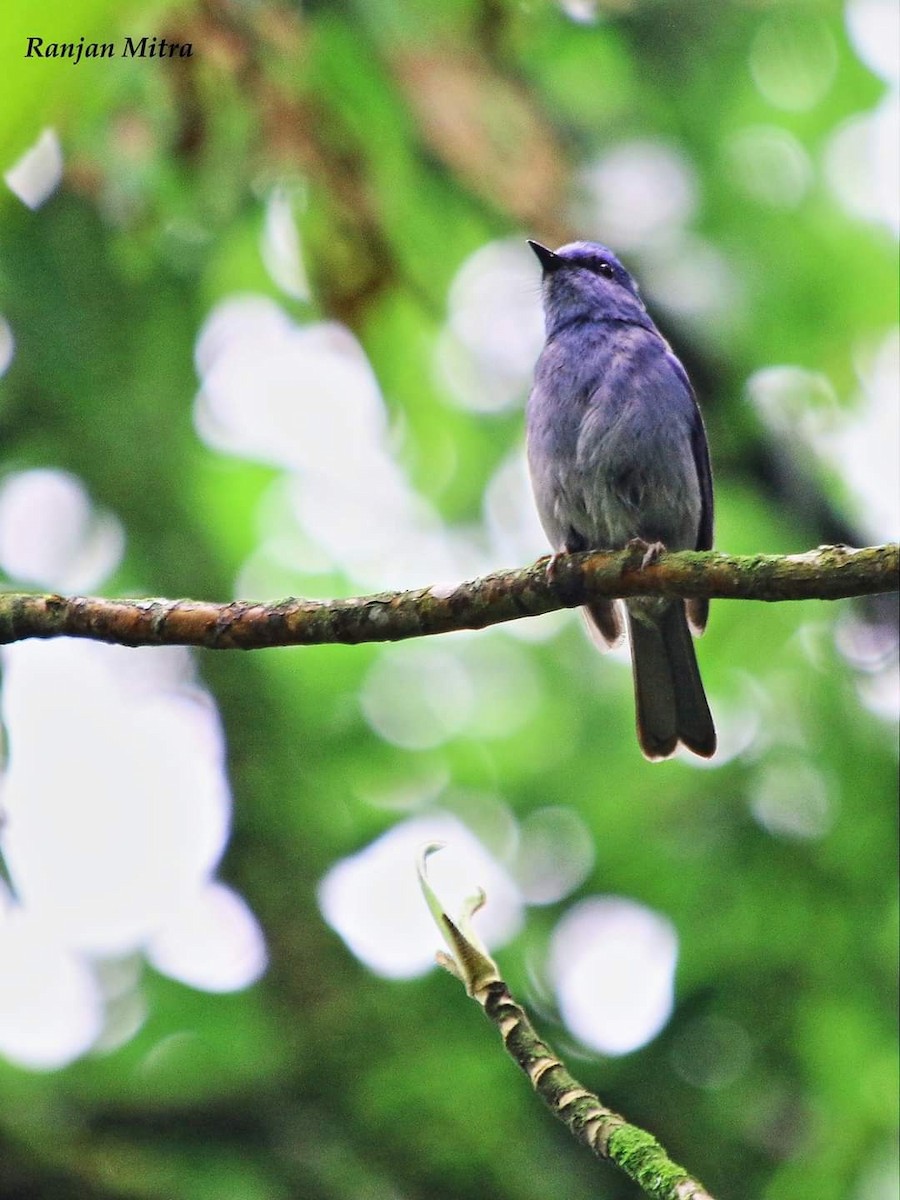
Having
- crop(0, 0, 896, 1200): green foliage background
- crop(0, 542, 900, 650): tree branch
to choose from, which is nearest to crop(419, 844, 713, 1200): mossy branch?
crop(0, 542, 900, 650): tree branch

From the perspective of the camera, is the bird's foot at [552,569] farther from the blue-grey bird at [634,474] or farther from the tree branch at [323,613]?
the blue-grey bird at [634,474]

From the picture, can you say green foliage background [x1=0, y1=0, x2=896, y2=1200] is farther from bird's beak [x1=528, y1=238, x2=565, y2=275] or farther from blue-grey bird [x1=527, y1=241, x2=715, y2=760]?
blue-grey bird [x1=527, y1=241, x2=715, y2=760]

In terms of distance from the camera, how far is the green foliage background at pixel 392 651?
432 cm

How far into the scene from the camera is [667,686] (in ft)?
15.8

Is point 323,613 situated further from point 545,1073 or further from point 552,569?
point 545,1073

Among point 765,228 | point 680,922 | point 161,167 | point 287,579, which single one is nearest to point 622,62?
point 765,228

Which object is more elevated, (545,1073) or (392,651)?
(392,651)

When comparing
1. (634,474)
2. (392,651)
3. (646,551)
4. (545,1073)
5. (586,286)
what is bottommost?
(545,1073)

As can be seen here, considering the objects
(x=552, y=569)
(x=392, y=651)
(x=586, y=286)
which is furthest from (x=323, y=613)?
(x=392, y=651)

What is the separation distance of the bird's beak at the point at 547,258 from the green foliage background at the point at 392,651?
0.73 feet

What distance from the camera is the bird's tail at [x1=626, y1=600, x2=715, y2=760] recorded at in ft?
15.2

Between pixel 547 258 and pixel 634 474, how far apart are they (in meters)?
1.26

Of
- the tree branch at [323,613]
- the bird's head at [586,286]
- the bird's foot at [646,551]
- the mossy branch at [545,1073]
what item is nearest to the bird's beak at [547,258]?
the bird's head at [586,286]

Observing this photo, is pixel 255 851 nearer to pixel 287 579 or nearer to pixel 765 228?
pixel 287 579
